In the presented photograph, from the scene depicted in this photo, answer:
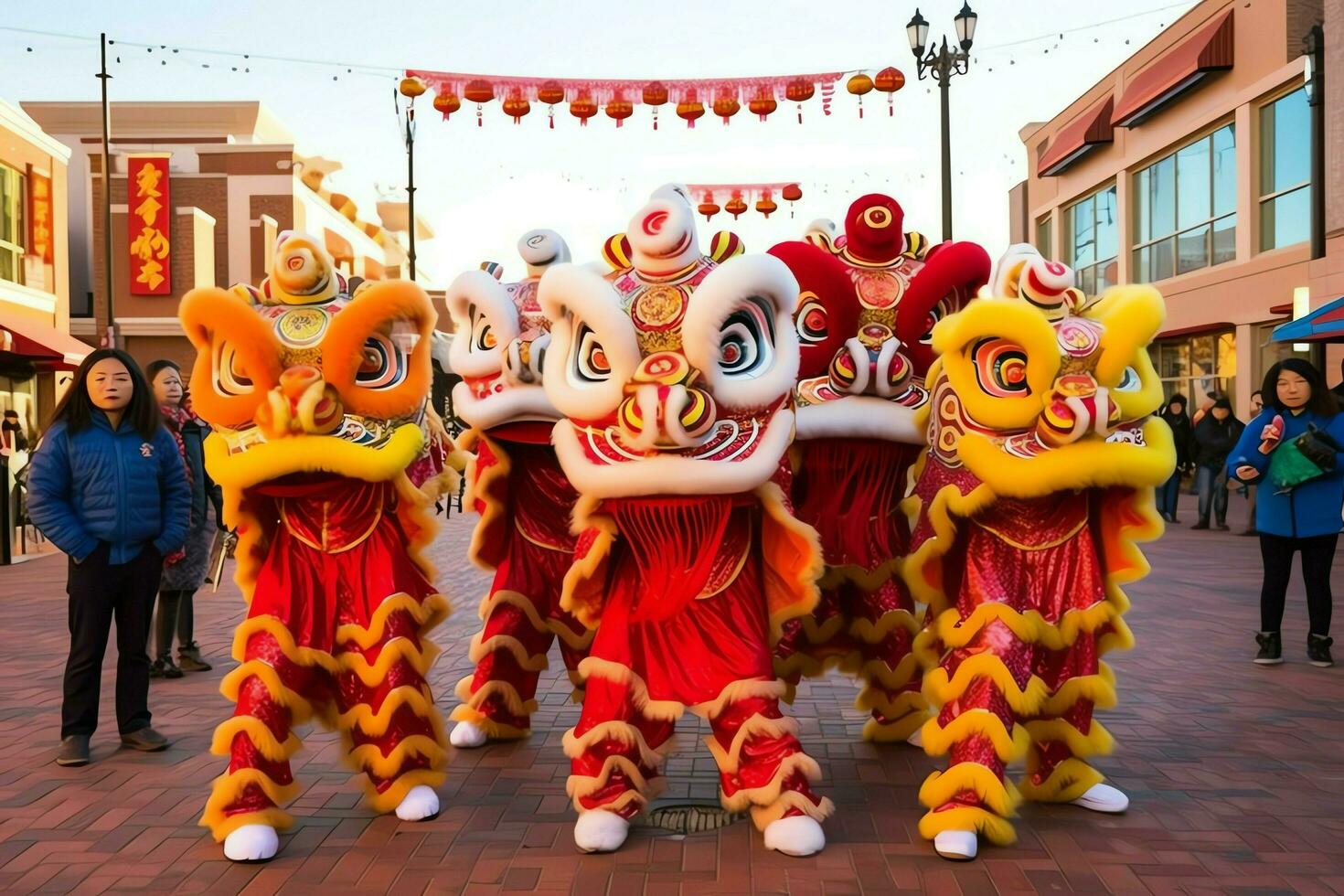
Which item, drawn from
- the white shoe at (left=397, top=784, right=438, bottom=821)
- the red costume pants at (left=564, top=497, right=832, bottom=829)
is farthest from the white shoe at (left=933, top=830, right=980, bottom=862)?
the white shoe at (left=397, top=784, right=438, bottom=821)

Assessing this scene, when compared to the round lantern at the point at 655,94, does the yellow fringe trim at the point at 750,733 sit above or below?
below

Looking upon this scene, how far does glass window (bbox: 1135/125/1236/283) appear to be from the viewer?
16953 millimetres

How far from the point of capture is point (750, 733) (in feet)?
11.4

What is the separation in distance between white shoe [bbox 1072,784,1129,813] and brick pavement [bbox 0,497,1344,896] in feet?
0.20

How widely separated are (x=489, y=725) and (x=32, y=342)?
11.7 meters

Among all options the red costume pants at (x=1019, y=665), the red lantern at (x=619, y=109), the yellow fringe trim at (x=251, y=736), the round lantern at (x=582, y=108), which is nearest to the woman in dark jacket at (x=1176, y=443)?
the red lantern at (x=619, y=109)

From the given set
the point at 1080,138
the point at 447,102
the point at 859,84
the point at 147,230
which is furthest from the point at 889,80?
the point at 147,230

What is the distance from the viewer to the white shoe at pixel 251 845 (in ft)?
11.1

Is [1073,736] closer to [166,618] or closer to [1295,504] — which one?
[1295,504]

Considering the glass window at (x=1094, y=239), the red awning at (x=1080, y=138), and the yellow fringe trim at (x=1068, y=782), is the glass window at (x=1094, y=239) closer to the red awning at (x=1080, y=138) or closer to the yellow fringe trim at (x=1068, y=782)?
the red awning at (x=1080, y=138)

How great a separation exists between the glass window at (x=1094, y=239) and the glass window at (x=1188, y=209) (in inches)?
35.3

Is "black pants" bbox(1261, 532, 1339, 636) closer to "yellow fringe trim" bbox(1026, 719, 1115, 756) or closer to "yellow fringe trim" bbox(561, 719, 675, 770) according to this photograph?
"yellow fringe trim" bbox(1026, 719, 1115, 756)

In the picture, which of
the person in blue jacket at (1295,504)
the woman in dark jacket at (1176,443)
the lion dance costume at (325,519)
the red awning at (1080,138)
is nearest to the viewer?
the lion dance costume at (325,519)

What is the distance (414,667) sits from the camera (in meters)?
3.75
